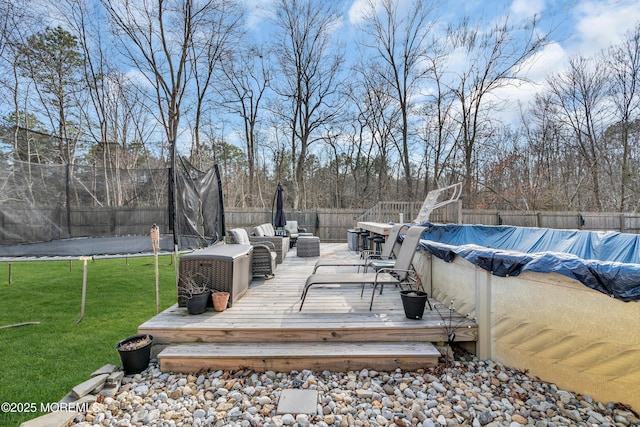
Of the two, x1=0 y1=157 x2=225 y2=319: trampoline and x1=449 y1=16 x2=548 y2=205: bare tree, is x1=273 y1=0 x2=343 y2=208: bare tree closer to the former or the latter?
x1=449 y1=16 x2=548 y2=205: bare tree

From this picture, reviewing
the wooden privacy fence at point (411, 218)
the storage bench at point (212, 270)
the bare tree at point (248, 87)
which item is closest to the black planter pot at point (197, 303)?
the storage bench at point (212, 270)

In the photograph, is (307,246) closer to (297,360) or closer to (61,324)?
(61,324)

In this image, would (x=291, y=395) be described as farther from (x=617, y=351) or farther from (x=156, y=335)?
(x=617, y=351)

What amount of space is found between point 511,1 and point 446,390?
17.2 meters

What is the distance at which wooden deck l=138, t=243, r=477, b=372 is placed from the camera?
2424 mm

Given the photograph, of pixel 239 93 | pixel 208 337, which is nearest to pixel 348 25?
pixel 239 93

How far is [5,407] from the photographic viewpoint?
1971 millimetres

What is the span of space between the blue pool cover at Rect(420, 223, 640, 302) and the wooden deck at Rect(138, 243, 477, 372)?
0.68m

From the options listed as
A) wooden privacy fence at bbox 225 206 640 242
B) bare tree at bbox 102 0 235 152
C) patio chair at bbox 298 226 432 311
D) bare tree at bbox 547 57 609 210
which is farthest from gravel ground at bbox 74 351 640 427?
bare tree at bbox 547 57 609 210

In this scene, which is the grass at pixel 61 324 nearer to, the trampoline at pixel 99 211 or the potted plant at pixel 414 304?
the trampoline at pixel 99 211

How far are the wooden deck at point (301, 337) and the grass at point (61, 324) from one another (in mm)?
608

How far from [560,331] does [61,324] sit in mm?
4960

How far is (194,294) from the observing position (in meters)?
2.97

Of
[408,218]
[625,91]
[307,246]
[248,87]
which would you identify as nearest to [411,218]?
[408,218]
